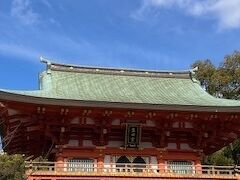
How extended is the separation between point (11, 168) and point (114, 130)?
6904mm

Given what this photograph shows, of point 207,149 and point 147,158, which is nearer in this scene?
point 147,158

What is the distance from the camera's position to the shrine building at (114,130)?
59.4 feet

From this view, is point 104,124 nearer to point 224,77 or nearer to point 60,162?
point 60,162

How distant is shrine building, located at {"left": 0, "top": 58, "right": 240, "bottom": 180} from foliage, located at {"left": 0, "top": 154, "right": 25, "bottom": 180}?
338 centimetres

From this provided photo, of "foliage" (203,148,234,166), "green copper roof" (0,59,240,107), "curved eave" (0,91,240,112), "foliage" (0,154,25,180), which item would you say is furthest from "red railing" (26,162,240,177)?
"foliage" (203,148,234,166)

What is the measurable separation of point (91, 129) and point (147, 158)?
2.93m

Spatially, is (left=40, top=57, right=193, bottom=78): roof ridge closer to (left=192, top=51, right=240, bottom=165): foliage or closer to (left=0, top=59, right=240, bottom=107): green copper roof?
(left=0, top=59, right=240, bottom=107): green copper roof

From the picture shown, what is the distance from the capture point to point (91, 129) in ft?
64.1

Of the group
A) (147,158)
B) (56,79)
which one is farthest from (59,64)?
(147,158)

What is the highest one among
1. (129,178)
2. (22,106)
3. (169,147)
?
(22,106)

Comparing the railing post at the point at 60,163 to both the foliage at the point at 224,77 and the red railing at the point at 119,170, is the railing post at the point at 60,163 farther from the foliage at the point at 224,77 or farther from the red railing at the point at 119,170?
the foliage at the point at 224,77

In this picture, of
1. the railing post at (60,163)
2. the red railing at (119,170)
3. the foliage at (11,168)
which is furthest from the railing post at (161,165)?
the foliage at (11,168)

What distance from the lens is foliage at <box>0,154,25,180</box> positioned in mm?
13438

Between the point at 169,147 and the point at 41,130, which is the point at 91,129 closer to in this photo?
the point at 41,130
